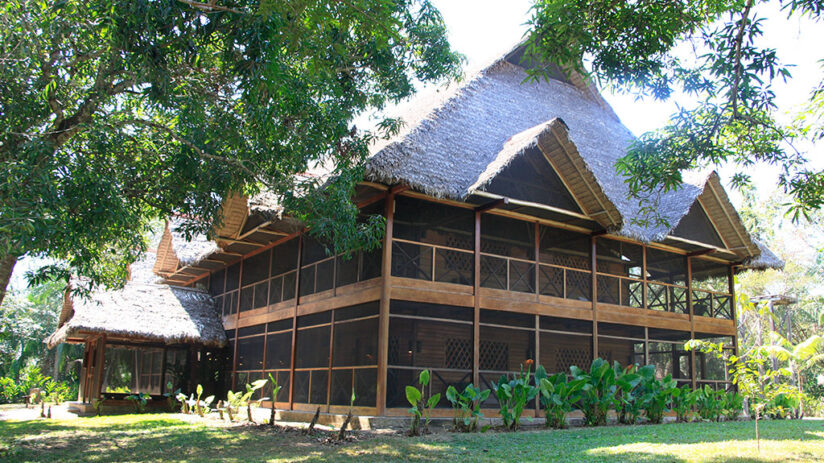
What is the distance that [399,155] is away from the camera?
37.1 ft

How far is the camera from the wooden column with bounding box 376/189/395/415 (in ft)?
34.9

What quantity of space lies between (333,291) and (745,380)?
7.57 m

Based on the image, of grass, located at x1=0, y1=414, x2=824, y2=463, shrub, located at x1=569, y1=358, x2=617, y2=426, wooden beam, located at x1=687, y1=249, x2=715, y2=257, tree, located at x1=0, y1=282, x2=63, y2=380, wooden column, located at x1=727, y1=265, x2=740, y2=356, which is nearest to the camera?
grass, located at x1=0, y1=414, x2=824, y2=463

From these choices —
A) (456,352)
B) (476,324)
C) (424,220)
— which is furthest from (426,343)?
(476,324)

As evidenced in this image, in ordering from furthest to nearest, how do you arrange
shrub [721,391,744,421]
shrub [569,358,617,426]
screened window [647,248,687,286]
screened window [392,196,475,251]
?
screened window [647,248,687,286] < screened window [392,196,475,251] < shrub [721,391,744,421] < shrub [569,358,617,426]

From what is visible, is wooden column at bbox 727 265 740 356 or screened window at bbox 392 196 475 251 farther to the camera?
wooden column at bbox 727 265 740 356

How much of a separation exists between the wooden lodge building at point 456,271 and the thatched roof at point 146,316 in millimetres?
55

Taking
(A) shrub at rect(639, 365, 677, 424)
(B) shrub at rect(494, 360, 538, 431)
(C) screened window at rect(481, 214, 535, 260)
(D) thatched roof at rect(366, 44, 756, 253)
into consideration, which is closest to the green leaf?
(B) shrub at rect(494, 360, 538, 431)

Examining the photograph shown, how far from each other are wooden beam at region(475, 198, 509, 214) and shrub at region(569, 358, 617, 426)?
315cm

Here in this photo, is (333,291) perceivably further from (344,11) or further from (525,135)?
(344,11)

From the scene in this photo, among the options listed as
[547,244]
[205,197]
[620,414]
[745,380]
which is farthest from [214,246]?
[745,380]

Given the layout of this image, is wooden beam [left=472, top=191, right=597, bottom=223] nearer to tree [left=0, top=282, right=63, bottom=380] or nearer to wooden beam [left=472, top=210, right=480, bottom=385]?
wooden beam [left=472, top=210, right=480, bottom=385]

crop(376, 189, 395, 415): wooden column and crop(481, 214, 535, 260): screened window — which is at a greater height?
crop(481, 214, 535, 260): screened window

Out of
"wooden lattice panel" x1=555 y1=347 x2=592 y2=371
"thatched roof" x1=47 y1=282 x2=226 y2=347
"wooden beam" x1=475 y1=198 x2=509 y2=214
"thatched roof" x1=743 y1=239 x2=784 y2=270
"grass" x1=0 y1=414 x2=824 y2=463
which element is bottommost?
"grass" x1=0 y1=414 x2=824 y2=463
